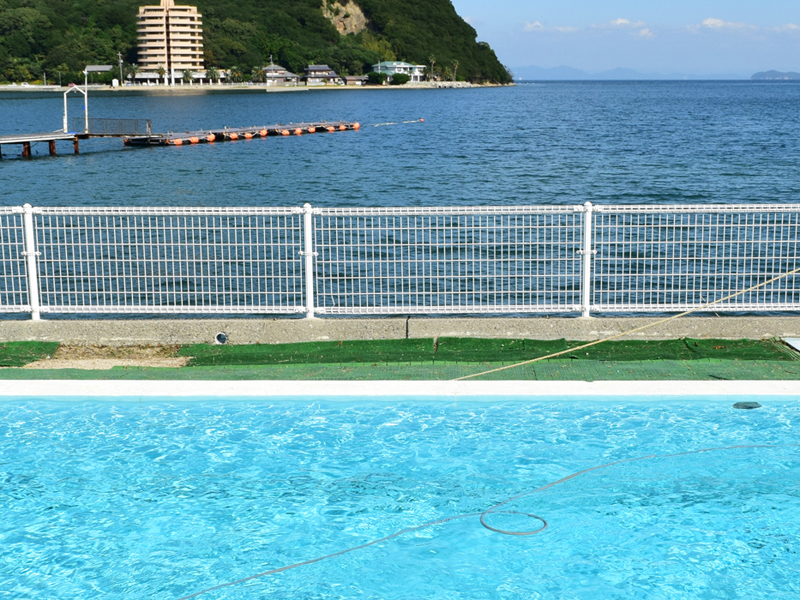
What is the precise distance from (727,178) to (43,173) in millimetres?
39169

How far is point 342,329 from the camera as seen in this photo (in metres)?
10.2

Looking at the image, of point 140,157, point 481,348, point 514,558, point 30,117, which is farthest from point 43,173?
point 30,117

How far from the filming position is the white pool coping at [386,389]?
822cm

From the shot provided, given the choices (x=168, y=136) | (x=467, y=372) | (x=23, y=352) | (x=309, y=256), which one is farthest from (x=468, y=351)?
(x=168, y=136)

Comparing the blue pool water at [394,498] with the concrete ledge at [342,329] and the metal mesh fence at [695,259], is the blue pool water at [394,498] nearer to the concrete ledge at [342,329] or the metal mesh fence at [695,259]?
the concrete ledge at [342,329]

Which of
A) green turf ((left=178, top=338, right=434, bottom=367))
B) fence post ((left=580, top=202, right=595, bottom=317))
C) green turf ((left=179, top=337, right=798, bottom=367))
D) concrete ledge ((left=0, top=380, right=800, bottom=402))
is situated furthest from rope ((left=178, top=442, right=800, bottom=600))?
fence post ((left=580, top=202, right=595, bottom=317))

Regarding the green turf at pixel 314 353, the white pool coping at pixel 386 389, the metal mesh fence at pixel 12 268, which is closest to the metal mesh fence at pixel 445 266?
the green turf at pixel 314 353

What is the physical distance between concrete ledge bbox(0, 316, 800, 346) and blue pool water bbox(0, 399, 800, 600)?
6.68 ft

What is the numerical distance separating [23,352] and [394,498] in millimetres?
5476

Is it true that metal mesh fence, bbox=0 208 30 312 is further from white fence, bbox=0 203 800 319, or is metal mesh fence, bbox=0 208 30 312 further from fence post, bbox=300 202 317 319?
fence post, bbox=300 202 317 319

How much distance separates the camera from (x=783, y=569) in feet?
18.1

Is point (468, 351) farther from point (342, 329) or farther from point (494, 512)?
point (494, 512)

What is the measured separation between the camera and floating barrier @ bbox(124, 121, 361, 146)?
65562mm

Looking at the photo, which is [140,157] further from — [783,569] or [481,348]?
[783,569]
